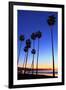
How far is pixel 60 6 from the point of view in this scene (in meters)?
2.03

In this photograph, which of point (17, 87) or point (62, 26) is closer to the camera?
point (17, 87)

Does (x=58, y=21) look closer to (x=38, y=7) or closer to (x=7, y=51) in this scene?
(x=38, y=7)

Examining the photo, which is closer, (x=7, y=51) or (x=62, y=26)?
(x=7, y=51)

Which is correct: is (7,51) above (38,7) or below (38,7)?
→ below

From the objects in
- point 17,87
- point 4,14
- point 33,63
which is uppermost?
point 4,14

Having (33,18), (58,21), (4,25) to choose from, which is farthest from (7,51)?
(58,21)

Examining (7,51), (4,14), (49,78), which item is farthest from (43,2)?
(49,78)

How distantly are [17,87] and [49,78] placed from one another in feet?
0.96

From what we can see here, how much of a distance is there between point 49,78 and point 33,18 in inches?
20.9

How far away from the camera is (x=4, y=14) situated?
6.25ft

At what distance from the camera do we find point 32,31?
195 centimetres

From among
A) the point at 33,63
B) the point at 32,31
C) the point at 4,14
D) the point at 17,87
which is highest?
the point at 4,14

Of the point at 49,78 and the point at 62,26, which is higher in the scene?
the point at 62,26

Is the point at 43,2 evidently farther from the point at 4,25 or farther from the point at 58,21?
the point at 4,25
